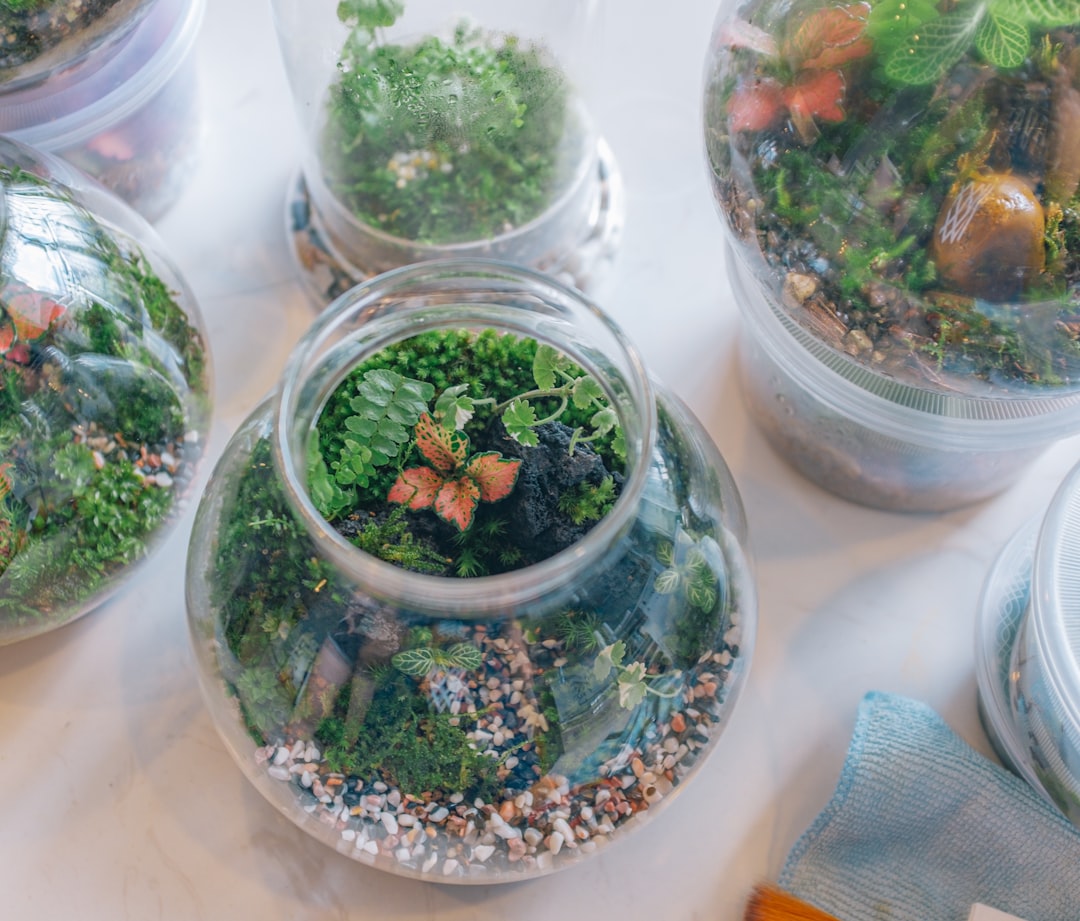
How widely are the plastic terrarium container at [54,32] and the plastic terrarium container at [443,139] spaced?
152 millimetres

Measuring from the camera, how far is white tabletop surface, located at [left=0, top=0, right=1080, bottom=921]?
97 cm

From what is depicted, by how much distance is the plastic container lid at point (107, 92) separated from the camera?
40.1 inches

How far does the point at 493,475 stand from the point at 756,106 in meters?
0.35

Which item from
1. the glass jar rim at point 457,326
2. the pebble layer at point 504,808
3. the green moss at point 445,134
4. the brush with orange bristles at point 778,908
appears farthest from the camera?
the green moss at point 445,134

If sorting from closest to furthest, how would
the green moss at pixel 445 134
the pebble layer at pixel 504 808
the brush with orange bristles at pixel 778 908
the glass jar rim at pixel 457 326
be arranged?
the glass jar rim at pixel 457 326
the pebble layer at pixel 504 808
the brush with orange bristles at pixel 778 908
the green moss at pixel 445 134

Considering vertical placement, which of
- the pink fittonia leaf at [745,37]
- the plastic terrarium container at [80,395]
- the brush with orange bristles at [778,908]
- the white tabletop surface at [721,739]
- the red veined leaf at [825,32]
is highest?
the red veined leaf at [825,32]

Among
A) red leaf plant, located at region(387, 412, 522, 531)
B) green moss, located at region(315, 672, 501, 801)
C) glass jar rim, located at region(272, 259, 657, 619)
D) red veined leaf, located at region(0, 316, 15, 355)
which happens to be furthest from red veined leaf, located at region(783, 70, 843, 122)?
red veined leaf, located at region(0, 316, 15, 355)

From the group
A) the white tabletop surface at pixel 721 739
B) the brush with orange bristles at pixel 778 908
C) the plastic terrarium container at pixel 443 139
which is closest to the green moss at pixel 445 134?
the plastic terrarium container at pixel 443 139

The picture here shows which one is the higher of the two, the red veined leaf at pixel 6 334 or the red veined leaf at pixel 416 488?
the red veined leaf at pixel 6 334

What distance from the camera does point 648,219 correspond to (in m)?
1.23

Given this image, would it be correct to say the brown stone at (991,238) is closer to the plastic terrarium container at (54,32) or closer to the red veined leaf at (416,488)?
the red veined leaf at (416,488)

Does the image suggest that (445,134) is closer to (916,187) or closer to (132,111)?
(132,111)

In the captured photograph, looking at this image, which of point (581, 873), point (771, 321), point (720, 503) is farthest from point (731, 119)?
point (581, 873)

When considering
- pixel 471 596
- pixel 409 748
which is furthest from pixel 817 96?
pixel 409 748
